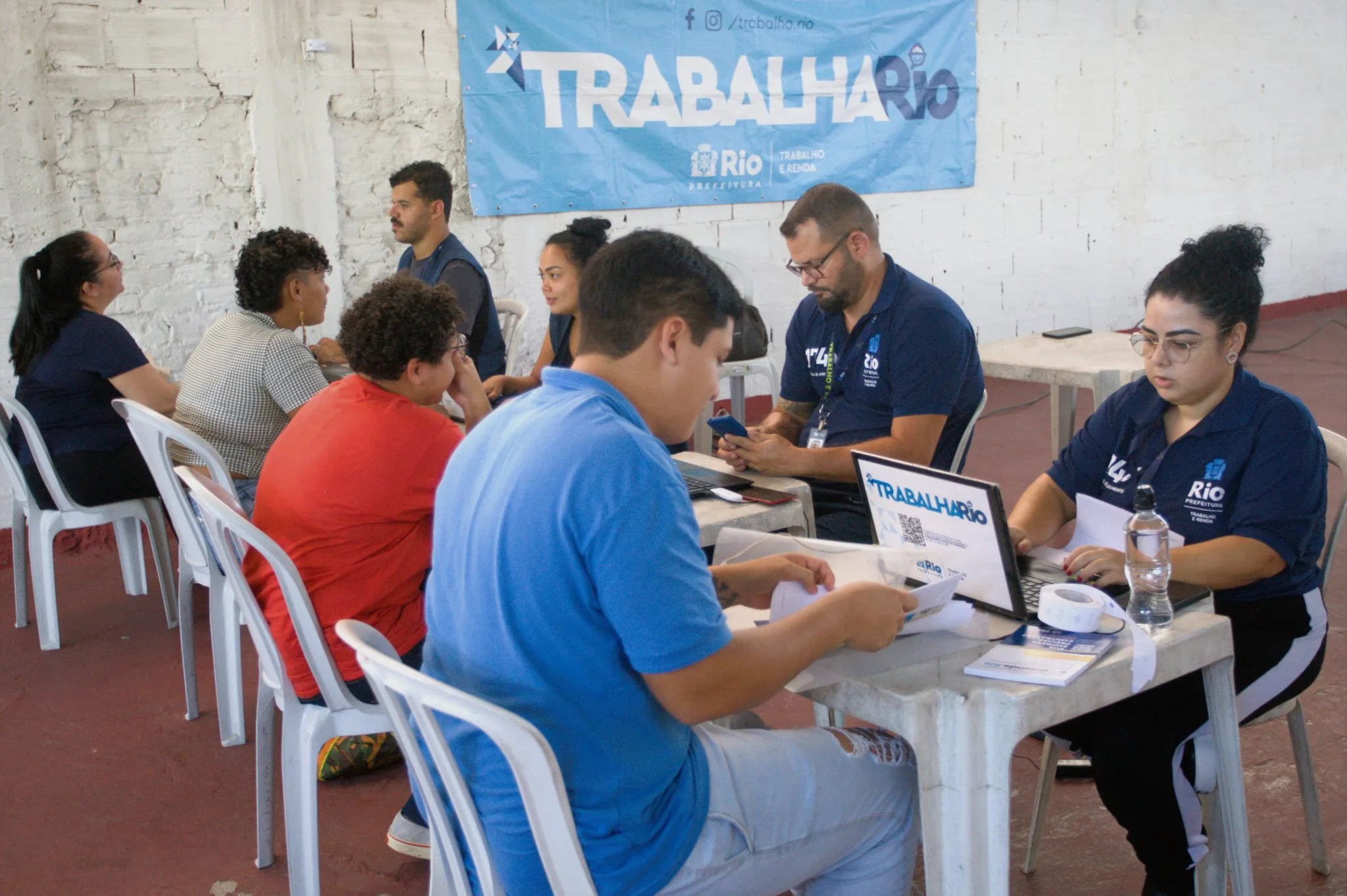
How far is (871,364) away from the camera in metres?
2.97

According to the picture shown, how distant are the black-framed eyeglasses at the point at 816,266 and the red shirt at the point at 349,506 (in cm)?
110

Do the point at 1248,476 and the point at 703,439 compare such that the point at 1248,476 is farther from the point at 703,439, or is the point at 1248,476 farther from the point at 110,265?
the point at 110,265

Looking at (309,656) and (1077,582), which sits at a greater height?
(1077,582)

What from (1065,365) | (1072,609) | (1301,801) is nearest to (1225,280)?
(1072,609)

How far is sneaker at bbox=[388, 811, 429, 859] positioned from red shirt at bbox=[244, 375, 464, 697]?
0.42 metres

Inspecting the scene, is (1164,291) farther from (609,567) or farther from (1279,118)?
(1279,118)

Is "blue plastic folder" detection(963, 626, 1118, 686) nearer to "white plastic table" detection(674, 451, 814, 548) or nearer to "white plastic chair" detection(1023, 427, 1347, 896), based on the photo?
"white plastic chair" detection(1023, 427, 1347, 896)

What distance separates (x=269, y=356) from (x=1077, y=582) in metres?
2.19

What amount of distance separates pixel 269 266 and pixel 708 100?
9.93ft

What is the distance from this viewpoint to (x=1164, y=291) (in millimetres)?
2102

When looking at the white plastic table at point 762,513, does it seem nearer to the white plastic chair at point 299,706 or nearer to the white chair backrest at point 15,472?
the white plastic chair at point 299,706

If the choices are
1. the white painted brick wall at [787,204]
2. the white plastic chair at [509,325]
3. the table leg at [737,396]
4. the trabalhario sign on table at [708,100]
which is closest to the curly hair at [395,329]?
the white plastic chair at [509,325]

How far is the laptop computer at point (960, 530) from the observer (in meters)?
1.64

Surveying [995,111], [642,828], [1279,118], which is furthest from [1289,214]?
[642,828]
